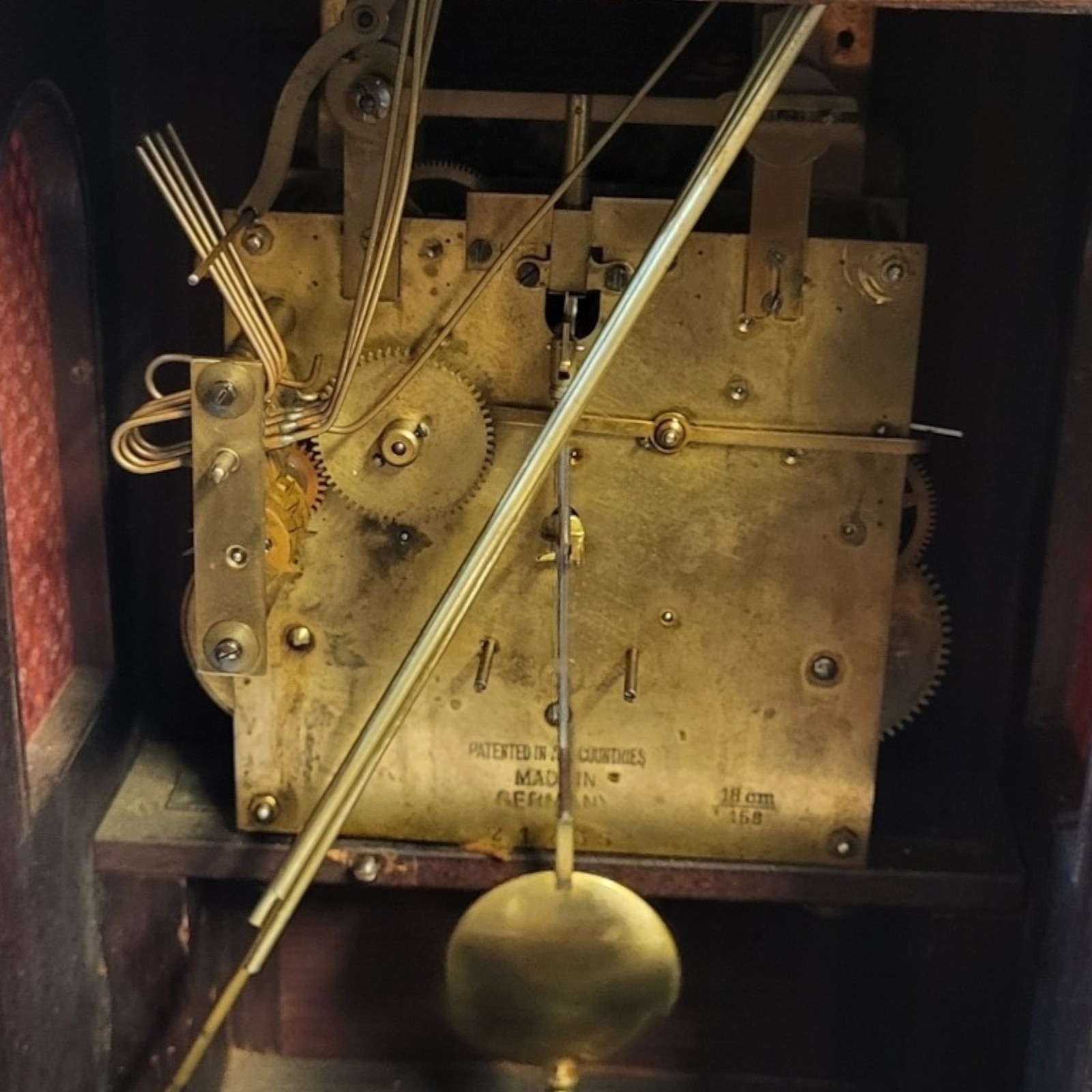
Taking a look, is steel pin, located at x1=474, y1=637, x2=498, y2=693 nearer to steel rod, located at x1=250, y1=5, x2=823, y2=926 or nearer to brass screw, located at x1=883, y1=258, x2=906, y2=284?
steel rod, located at x1=250, y1=5, x2=823, y2=926

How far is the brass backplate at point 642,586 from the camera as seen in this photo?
118cm

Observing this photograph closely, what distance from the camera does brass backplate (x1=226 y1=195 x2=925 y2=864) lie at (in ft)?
3.88

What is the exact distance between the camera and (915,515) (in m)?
1.30

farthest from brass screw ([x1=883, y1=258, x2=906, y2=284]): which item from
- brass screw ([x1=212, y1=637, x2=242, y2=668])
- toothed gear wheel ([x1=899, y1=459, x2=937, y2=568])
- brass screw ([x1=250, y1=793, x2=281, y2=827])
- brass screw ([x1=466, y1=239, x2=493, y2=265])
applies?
brass screw ([x1=250, y1=793, x2=281, y2=827])

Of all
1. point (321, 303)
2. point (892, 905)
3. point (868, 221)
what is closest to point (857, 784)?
point (892, 905)

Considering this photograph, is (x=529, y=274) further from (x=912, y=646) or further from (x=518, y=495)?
(x=912, y=646)

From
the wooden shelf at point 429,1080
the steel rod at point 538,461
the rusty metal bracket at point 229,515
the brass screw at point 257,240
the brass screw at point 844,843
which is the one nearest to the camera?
the steel rod at point 538,461

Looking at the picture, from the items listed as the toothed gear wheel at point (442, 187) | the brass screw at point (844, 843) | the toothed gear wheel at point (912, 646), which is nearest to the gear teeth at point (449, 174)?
the toothed gear wheel at point (442, 187)

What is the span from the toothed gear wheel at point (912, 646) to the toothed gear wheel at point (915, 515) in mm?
14

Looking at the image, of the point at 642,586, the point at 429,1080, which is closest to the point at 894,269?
the point at 642,586

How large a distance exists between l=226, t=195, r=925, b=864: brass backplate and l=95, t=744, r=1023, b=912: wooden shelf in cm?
2

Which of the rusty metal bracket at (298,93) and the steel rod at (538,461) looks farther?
the rusty metal bracket at (298,93)

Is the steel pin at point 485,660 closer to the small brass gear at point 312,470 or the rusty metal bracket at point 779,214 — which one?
the small brass gear at point 312,470

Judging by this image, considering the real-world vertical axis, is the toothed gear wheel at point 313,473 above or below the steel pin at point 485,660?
above
